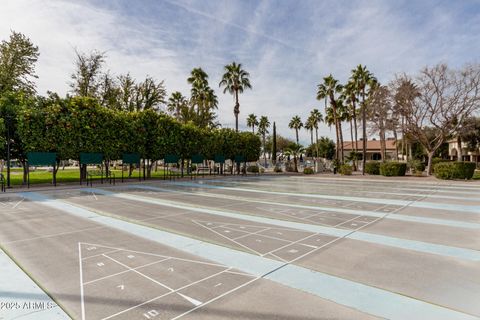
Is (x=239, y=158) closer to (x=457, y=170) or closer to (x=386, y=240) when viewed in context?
(x=457, y=170)

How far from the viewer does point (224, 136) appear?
37688 millimetres

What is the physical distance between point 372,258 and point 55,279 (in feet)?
20.7

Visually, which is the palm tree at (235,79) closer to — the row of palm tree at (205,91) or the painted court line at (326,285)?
the row of palm tree at (205,91)

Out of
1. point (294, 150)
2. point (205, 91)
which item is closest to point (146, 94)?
point (205, 91)

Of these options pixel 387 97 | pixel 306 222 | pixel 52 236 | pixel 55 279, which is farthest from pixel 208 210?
pixel 387 97

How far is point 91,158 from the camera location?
23.5 m

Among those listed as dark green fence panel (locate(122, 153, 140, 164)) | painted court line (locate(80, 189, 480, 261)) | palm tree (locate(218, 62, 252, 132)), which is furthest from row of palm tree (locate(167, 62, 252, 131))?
painted court line (locate(80, 189, 480, 261))

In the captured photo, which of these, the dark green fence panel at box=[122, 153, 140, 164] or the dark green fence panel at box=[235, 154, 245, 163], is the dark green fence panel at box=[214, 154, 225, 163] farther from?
the dark green fence panel at box=[122, 153, 140, 164]

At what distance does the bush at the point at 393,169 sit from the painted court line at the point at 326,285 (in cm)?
3203

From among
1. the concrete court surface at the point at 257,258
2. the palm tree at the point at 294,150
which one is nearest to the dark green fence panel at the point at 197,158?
the palm tree at the point at 294,150

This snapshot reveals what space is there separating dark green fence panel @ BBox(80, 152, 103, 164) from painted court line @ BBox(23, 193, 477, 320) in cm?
1913

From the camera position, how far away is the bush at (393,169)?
3228cm

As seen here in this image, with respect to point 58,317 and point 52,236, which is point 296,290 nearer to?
point 58,317

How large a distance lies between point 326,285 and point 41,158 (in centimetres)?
2326
